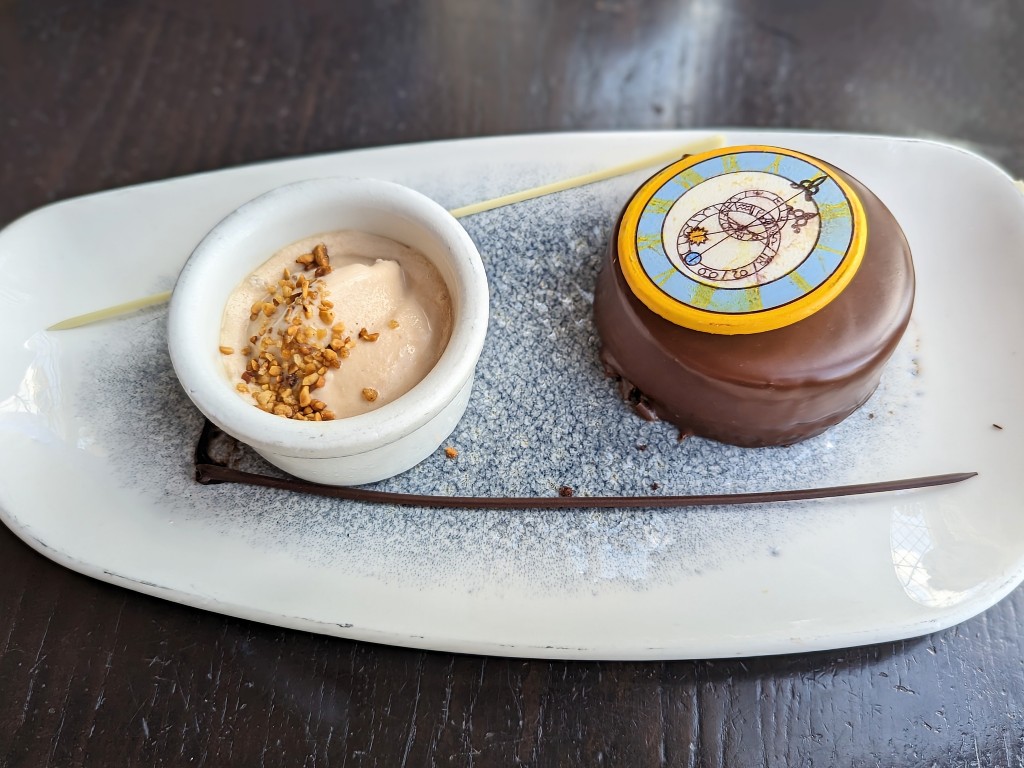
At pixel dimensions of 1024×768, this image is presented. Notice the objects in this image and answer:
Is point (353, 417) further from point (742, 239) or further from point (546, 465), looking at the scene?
→ point (742, 239)

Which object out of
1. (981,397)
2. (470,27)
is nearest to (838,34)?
(470,27)

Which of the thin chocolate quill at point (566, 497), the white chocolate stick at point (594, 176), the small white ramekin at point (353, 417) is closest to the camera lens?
the small white ramekin at point (353, 417)

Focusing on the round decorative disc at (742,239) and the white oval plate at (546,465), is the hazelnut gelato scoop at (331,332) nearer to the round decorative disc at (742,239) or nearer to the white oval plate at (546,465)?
the white oval plate at (546,465)

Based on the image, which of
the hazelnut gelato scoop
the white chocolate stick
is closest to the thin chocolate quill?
the hazelnut gelato scoop

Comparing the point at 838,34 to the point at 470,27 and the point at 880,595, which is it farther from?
the point at 880,595

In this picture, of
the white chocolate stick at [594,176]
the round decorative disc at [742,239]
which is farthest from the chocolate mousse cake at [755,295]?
the white chocolate stick at [594,176]

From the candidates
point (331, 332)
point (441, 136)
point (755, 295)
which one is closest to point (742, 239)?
point (755, 295)

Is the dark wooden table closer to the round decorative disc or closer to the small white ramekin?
the small white ramekin
